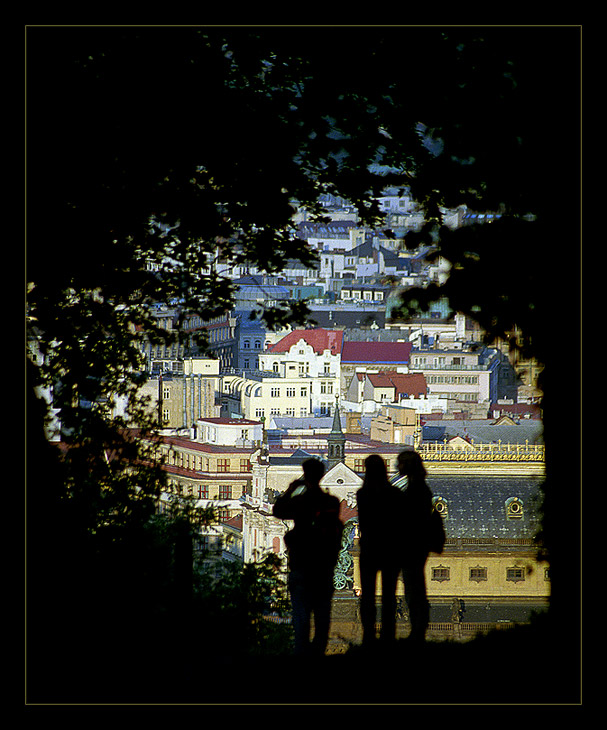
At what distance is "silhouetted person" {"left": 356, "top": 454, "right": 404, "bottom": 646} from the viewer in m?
2.74

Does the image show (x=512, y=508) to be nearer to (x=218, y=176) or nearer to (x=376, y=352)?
(x=376, y=352)

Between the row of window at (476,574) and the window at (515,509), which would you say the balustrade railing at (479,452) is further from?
the row of window at (476,574)

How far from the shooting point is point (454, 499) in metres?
7.28

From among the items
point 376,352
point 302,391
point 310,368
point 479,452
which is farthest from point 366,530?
point 376,352

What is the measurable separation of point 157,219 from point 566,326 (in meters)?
1.99

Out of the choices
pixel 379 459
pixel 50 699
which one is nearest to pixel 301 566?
pixel 379 459

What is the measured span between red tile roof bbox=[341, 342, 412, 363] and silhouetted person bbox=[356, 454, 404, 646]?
6.05 metres

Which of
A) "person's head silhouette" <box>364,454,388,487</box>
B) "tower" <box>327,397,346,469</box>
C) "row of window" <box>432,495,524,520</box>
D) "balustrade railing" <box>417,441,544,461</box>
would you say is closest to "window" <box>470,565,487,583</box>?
"row of window" <box>432,495,524,520</box>

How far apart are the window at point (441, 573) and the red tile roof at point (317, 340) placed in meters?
1.92

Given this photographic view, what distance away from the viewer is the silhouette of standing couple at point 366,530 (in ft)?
9.03

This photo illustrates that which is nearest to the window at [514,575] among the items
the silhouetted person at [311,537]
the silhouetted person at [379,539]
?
the silhouetted person at [379,539]

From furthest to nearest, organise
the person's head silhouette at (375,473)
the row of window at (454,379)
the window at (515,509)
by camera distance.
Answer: the row of window at (454,379) < the window at (515,509) < the person's head silhouette at (375,473)

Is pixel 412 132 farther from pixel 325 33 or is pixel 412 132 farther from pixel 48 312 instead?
pixel 48 312

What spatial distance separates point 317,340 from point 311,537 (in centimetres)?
494
